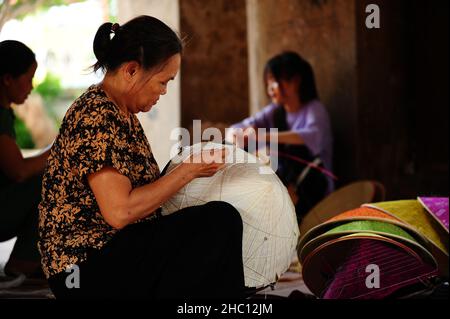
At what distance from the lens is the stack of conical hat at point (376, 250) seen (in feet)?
10.2

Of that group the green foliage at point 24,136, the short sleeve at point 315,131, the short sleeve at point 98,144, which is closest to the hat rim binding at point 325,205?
the short sleeve at point 315,131

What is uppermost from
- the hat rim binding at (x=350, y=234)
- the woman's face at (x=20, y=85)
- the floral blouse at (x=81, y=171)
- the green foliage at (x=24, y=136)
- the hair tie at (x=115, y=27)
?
the hair tie at (x=115, y=27)

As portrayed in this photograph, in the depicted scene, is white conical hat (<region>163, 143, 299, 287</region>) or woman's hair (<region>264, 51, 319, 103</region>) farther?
woman's hair (<region>264, 51, 319, 103</region>)

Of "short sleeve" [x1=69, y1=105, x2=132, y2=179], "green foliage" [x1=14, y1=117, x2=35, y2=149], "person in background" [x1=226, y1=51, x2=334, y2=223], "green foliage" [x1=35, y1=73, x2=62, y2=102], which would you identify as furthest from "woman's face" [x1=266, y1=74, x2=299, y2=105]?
→ "green foliage" [x1=35, y1=73, x2=62, y2=102]

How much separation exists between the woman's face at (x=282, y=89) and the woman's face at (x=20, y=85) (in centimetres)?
197

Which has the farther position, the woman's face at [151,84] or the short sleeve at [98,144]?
the woman's face at [151,84]

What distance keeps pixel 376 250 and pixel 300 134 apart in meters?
2.21

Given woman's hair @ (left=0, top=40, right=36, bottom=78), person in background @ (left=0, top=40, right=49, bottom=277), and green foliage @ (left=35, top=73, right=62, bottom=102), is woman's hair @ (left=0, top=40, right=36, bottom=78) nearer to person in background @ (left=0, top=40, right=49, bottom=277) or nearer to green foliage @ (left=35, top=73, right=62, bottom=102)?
person in background @ (left=0, top=40, right=49, bottom=277)

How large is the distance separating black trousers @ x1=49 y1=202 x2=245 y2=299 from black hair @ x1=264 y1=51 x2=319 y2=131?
286 cm

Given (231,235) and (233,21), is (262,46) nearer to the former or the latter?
(233,21)

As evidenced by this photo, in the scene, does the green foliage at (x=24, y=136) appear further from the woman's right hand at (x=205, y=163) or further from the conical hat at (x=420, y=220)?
the woman's right hand at (x=205, y=163)

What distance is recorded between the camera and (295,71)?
5.34 metres

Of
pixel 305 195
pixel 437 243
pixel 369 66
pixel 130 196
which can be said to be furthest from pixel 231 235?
pixel 369 66

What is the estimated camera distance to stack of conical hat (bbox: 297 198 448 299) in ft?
10.2
